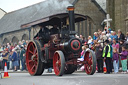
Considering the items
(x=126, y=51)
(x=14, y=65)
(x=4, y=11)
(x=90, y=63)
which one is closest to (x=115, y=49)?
(x=126, y=51)

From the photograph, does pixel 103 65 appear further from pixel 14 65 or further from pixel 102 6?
pixel 102 6

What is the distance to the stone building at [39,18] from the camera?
38781mm

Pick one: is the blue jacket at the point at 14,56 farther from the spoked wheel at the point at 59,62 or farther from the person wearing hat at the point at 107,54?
the spoked wheel at the point at 59,62

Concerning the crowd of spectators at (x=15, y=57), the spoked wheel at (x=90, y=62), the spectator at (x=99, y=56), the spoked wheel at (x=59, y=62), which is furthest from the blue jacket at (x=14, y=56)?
the spoked wheel at (x=59, y=62)

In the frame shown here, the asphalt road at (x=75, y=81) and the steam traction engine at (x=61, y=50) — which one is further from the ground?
the steam traction engine at (x=61, y=50)

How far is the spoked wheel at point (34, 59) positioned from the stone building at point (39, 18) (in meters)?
3.74

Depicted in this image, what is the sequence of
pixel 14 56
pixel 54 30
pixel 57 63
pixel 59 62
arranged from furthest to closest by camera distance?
pixel 14 56, pixel 54 30, pixel 57 63, pixel 59 62

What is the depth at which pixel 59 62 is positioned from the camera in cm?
1342

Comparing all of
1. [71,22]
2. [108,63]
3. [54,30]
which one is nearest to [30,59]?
[54,30]

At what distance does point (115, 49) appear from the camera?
17.0 metres

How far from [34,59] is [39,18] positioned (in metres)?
30.0

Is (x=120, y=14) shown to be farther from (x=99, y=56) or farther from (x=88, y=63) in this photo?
(x=88, y=63)

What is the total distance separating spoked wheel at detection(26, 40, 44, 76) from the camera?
1454 centimetres

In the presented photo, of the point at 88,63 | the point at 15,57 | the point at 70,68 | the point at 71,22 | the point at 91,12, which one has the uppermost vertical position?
the point at 91,12
